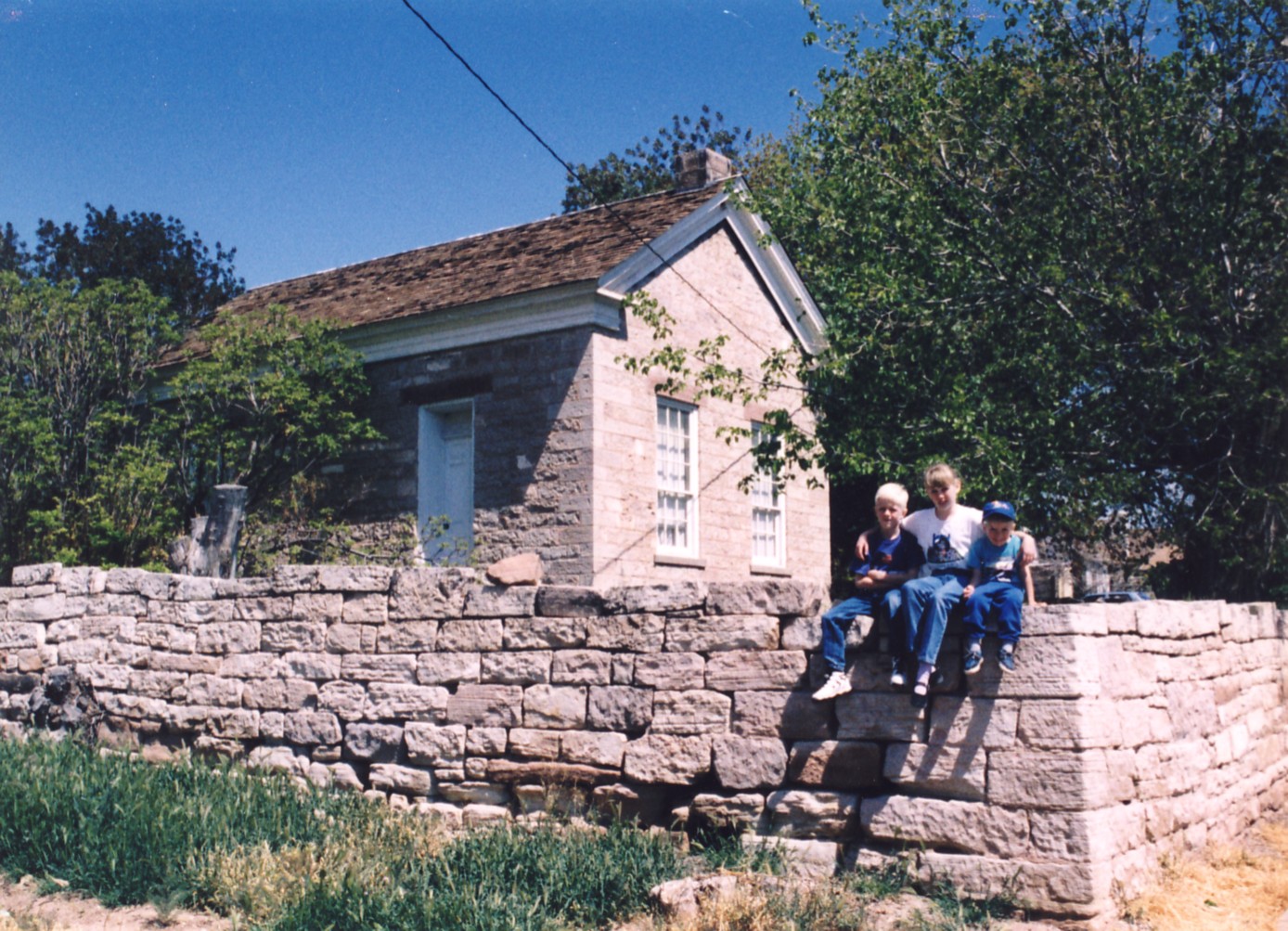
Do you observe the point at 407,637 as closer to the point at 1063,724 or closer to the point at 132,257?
→ the point at 1063,724

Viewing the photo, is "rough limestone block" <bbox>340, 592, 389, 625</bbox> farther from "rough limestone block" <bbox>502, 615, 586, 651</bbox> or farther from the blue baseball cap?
the blue baseball cap

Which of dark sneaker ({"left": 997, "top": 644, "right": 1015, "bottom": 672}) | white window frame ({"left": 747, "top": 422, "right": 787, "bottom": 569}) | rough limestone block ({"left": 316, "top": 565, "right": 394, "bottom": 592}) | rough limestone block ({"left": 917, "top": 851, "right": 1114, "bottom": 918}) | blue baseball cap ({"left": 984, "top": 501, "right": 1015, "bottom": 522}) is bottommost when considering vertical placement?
rough limestone block ({"left": 917, "top": 851, "right": 1114, "bottom": 918})

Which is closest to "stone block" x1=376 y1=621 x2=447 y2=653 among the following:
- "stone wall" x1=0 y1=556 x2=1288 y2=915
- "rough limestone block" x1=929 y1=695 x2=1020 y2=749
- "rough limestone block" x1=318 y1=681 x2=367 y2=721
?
"stone wall" x1=0 y1=556 x2=1288 y2=915

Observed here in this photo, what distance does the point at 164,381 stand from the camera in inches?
600

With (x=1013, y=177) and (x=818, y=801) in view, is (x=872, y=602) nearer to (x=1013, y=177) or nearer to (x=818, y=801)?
(x=818, y=801)

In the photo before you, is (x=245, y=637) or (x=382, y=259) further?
(x=382, y=259)

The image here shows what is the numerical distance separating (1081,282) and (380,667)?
24.6 feet

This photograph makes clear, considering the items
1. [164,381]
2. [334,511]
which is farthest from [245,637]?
[164,381]

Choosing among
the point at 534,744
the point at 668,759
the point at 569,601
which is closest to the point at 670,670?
the point at 668,759

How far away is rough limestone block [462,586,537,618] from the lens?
796cm

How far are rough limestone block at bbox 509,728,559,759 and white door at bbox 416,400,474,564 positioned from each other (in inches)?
212

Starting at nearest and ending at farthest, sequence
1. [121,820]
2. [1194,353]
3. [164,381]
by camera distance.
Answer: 1. [121,820]
2. [1194,353]
3. [164,381]

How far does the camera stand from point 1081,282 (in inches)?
454

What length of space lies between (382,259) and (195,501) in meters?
4.53
